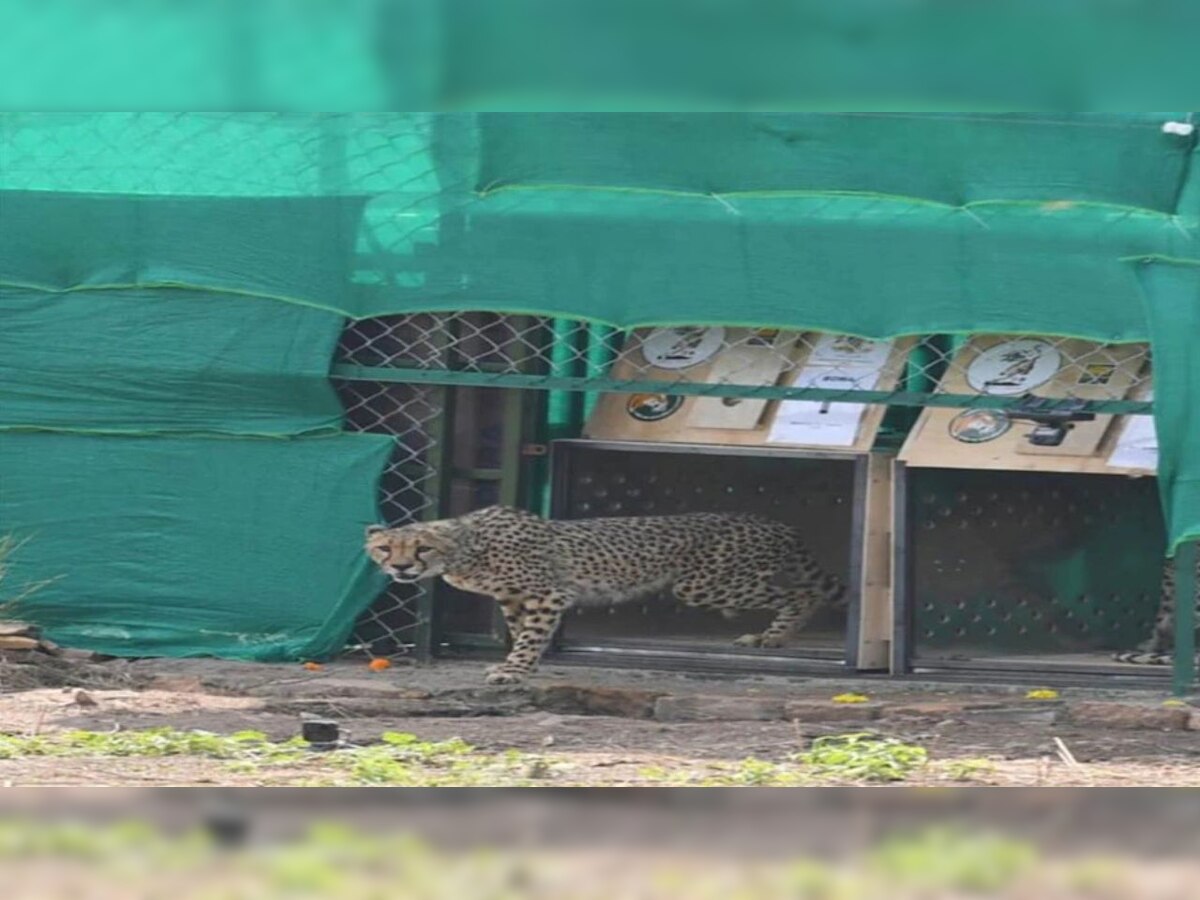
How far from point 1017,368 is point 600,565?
208 cm

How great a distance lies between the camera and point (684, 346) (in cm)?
857

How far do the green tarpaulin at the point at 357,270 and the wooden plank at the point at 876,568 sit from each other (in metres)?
0.84

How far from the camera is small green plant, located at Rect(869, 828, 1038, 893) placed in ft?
5.18

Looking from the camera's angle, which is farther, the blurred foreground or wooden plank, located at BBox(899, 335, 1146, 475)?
wooden plank, located at BBox(899, 335, 1146, 475)

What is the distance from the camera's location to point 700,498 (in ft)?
32.2

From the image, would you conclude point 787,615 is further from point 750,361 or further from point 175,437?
point 175,437

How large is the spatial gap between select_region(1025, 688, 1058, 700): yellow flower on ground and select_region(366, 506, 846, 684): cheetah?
1.49 meters

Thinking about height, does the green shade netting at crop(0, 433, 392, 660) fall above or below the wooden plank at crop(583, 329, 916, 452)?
below

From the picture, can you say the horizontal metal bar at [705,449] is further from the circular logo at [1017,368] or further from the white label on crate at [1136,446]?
the white label on crate at [1136,446]

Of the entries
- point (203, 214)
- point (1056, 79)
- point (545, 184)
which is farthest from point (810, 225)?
point (1056, 79)

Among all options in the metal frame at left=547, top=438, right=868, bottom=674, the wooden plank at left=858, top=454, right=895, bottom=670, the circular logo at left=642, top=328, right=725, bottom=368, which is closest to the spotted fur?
the wooden plank at left=858, top=454, right=895, bottom=670

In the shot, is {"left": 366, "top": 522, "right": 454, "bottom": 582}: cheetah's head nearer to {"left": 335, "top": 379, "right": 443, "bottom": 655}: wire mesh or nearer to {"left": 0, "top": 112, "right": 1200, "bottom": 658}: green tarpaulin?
{"left": 0, "top": 112, "right": 1200, "bottom": 658}: green tarpaulin

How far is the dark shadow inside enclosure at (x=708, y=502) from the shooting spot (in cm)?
963

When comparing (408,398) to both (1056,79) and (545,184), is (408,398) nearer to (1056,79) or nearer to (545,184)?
(545,184)
